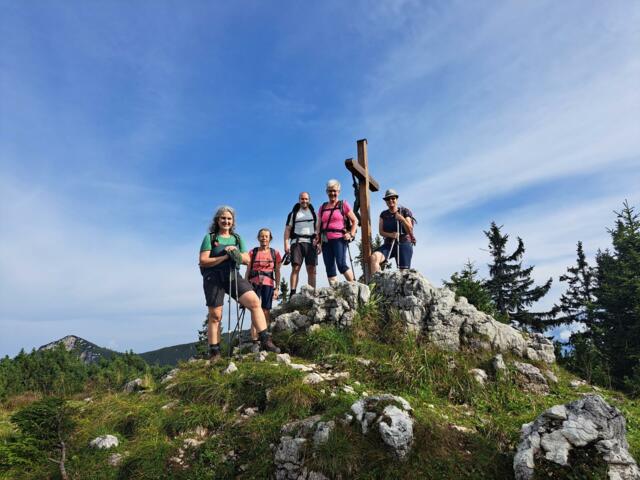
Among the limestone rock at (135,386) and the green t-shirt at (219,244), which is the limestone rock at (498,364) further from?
the limestone rock at (135,386)

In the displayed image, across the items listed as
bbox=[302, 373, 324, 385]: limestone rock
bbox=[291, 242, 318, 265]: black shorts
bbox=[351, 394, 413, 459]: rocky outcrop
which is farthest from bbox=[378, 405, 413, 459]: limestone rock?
bbox=[291, 242, 318, 265]: black shorts

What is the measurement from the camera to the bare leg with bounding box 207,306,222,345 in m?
8.11

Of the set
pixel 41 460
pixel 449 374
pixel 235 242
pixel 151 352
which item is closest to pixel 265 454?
pixel 41 460

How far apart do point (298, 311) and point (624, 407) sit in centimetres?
639

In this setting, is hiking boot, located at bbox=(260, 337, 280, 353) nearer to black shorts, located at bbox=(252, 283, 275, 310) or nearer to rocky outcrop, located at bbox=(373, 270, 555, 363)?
black shorts, located at bbox=(252, 283, 275, 310)

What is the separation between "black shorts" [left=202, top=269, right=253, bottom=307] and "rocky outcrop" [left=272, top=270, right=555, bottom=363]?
1.60 meters

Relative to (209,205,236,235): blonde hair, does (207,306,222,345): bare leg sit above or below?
below

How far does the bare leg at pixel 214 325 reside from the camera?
811 centimetres

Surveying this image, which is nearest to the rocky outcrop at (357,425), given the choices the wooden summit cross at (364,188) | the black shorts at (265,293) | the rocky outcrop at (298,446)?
the rocky outcrop at (298,446)

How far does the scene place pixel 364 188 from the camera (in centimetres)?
1213

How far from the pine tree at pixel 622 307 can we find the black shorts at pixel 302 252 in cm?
1282

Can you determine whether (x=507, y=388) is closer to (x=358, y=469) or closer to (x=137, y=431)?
(x=358, y=469)

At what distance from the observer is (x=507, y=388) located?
6969 millimetres

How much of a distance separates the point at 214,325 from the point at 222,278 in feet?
3.32
